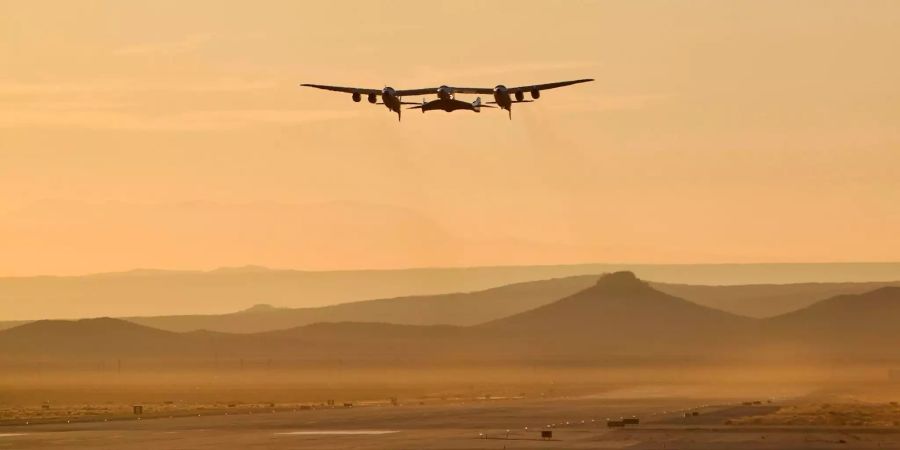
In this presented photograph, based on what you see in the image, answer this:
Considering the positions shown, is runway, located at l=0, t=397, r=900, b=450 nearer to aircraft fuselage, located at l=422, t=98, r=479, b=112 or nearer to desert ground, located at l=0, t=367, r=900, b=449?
desert ground, located at l=0, t=367, r=900, b=449

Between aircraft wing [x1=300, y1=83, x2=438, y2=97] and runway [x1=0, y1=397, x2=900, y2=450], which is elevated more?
aircraft wing [x1=300, y1=83, x2=438, y2=97]

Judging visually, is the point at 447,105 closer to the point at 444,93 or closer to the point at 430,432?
the point at 444,93

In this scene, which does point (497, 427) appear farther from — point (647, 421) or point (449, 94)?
point (449, 94)

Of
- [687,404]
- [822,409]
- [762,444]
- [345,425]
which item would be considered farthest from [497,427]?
[687,404]

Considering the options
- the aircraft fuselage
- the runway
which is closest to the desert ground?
the runway

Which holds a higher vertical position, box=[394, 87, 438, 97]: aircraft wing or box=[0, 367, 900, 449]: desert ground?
box=[394, 87, 438, 97]: aircraft wing

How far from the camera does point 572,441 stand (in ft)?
389

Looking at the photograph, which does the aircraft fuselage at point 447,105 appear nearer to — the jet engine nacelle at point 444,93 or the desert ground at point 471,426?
the jet engine nacelle at point 444,93

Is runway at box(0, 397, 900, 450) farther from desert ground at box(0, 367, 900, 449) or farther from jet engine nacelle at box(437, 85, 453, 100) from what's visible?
jet engine nacelle at box(437, 85, 453, 100)

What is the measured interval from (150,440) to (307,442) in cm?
1247

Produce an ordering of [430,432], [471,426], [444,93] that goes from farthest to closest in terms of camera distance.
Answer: [471,426] < [430,432] < [444,93]

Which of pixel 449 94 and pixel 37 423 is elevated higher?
pixel 449 94

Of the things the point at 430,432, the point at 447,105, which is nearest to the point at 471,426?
the point at 430,432

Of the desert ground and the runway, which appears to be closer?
the runway
